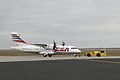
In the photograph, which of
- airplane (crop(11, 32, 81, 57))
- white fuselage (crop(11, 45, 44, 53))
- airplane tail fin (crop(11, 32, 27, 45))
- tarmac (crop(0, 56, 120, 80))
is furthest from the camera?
airplane tail fin (crop(11, 32, 27, 45))

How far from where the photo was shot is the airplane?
71.3 meters

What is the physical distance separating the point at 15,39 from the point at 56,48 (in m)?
16.2

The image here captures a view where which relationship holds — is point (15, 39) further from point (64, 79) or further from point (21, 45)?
point (64, 79)

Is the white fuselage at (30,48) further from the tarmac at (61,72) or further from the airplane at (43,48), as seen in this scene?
the tarmac at (61,72)

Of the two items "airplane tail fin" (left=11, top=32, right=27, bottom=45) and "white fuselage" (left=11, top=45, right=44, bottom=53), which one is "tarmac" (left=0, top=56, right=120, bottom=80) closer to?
"white fuselage" (left=11, top=45, right=44, bottom=53)

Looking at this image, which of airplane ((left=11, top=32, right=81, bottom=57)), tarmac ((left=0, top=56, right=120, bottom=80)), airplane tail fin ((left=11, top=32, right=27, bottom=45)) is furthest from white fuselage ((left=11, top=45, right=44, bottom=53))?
tarmac ((left=0, top=56, right=120, bottom=80))

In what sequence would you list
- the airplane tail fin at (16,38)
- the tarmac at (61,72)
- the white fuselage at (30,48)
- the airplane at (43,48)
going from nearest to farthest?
1. the tarmac at (61,72)
2. the airplane at (43,48)
3. the white fuselage at (30,48)
4. the airplane tail fin at (16,38)

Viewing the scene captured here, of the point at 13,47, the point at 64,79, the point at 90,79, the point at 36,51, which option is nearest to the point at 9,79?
the point at 64,79

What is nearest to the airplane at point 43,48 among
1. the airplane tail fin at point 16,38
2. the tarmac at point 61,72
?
the airplane tail fin at point 16,38

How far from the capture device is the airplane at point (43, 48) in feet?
234

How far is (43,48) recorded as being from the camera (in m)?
74.1

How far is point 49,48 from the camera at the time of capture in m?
73.0

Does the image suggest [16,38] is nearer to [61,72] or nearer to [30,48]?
[30,48]

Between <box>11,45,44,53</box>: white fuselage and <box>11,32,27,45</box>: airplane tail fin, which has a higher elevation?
<box>11,32,27,45</box>: airplane tail fin
